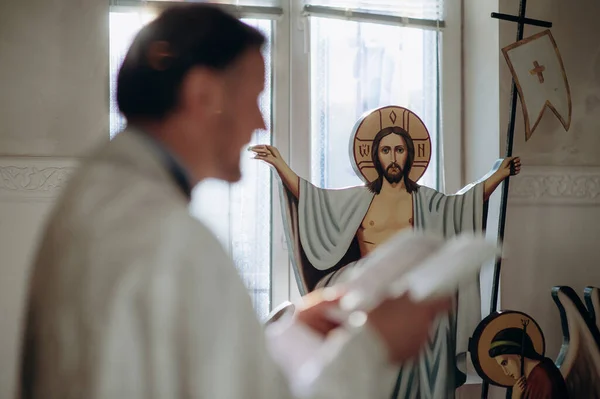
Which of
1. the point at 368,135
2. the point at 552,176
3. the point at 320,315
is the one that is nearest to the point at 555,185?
the point at 552,176

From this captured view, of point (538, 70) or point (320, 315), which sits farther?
point (538, 70)

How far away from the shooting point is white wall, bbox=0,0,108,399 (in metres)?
1.72

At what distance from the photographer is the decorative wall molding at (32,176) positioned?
5.61ft

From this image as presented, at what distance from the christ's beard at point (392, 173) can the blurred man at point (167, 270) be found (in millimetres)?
1063

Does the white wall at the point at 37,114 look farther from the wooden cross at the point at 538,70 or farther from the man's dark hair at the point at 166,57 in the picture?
the man's dark hair at the point at 166,57

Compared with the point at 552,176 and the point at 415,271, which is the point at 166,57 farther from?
the point at 552,176

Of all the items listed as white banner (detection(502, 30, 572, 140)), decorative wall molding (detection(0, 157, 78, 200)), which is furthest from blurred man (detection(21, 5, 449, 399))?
white banner (detection(502, 30, 572, 140))

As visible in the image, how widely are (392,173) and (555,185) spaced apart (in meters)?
0.66

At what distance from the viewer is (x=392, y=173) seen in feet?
5.26

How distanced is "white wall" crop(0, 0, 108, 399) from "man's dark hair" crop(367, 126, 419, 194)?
2.15ft

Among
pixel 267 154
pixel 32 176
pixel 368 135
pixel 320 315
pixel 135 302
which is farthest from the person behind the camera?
pixel 32 176

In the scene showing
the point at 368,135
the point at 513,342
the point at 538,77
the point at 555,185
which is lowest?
the point at 513,342

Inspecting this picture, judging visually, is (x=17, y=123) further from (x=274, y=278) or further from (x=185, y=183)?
(x=185, y=183)

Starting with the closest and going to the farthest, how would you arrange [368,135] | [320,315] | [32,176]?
[320,315]
[368,135]
[32,176]
